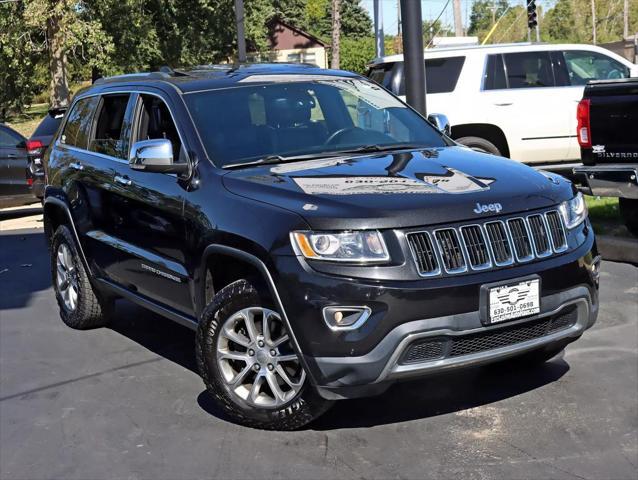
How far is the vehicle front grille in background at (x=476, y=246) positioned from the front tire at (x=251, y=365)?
0.95m

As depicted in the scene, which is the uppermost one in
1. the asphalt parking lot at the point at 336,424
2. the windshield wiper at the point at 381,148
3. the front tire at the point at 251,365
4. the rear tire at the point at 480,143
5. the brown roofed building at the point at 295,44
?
the brown roofed building at the point at 295,44

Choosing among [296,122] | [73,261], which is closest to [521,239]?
[296,122]

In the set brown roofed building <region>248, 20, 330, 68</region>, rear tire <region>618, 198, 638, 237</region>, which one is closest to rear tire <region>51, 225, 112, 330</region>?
rear tire <region>618, 198, 638, 237</region>

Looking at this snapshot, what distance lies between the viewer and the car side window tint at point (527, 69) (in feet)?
42.9

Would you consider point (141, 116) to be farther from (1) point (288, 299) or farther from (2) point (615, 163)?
(2) point (615, 163)

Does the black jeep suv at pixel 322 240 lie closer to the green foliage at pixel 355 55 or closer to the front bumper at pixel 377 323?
the front bumper at pixel 377 323

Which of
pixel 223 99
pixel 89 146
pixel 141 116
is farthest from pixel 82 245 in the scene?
pixel 223 99

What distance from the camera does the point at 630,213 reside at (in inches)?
346

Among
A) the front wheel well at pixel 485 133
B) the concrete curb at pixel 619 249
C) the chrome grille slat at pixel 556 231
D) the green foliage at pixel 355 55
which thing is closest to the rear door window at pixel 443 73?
the front wheel well at pixel 485 133

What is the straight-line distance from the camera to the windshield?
5.29 metres

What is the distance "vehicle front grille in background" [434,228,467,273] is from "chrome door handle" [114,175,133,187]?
2360 mm

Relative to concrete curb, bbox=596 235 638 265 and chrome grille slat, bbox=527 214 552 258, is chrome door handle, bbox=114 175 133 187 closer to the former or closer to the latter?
chrome grille slat, bbox=527 214 552 258

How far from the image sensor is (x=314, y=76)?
19.7 feet

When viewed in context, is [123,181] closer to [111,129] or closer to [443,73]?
[111,129]
